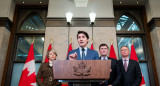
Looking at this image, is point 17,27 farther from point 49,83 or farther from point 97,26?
point 49,83

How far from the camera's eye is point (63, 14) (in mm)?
4199

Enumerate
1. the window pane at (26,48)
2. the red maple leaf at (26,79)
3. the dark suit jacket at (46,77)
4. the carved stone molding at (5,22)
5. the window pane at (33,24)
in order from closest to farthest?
1. the dark suit jacket at (46,77)
2. the red maple leaf at (26,79)
3. the carved stone molding at (5,22)
4. the window pane at (26,48)
5. the window pane at (33,24)

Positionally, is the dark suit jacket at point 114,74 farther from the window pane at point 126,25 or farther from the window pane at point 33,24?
the window pane at point 33,24

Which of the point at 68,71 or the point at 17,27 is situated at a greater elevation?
the point at 17,27

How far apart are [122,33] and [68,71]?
147 inches

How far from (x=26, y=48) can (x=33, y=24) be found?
0.88m

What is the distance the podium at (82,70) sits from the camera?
3.61 feet

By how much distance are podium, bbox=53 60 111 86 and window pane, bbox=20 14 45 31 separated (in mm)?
3774

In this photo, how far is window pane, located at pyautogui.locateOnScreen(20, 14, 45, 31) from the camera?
4.71 meters

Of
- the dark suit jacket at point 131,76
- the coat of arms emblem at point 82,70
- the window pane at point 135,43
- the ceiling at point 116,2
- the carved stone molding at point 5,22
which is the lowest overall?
the dark suit jacket at point 131,76

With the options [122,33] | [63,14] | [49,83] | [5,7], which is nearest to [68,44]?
[63,14]

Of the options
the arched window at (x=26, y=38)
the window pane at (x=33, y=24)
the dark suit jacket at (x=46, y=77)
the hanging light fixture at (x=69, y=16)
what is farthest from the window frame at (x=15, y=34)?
the dark suit jacket at (x=46, y=77)

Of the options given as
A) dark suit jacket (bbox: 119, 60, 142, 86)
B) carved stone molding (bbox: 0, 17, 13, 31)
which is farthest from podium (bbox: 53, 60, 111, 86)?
carved stone molding (bbox: 0, 17, 13, 31)

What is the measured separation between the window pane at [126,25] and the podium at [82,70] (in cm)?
377
